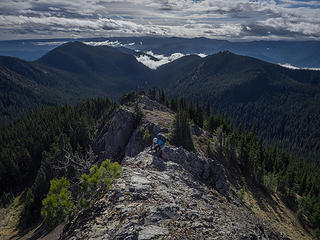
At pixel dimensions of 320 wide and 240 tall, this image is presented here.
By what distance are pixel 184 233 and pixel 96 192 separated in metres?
10.3

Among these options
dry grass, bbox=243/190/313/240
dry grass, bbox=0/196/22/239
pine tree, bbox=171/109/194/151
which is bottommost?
dry grass, bbox=0/196/22/239

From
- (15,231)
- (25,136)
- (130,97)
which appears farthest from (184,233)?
(25,136)

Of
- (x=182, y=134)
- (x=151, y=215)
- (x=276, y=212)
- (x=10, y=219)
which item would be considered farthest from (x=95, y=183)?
(x=10, y=219)

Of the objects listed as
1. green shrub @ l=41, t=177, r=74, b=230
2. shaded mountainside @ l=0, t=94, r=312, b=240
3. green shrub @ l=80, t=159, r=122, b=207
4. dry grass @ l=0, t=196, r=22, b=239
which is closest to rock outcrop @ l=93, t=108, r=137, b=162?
shaded mountainside @ l=0, t=94, r=312, b=240

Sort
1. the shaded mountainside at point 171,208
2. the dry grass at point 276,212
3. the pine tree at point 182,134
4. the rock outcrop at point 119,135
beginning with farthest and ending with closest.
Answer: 1. the rock outcrop at point 119,135
2. the pine tree at point 182,134
3. the dry grass at point 276,212
4. the shaded mountainside at point 171,208

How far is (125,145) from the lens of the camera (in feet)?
241

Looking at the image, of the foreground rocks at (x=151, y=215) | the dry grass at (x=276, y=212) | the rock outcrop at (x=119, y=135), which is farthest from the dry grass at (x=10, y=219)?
the dry grass at (x=276, y=212)

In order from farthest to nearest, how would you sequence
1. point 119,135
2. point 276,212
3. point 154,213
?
point 119,135 → point 276,212 → point 154,213

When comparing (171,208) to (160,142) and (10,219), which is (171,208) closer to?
(160,142)

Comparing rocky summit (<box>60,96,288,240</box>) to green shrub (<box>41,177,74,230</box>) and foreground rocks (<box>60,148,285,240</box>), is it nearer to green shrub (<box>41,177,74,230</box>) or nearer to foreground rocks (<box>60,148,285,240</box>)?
foreground rocks (<box>60,148,285,240</box>)

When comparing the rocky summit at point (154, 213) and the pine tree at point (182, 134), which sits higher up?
the rocky summit at point (154, 213)

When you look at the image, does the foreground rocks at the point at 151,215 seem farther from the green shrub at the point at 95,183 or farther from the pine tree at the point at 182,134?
the pine tree at the point at 182,134

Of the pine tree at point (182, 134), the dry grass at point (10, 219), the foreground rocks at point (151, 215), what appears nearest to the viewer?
the foreground rocks at point (151, 215)

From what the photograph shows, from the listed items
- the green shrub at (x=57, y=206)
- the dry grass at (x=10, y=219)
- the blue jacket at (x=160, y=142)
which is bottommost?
the dry grass at (x=10, y=219)
